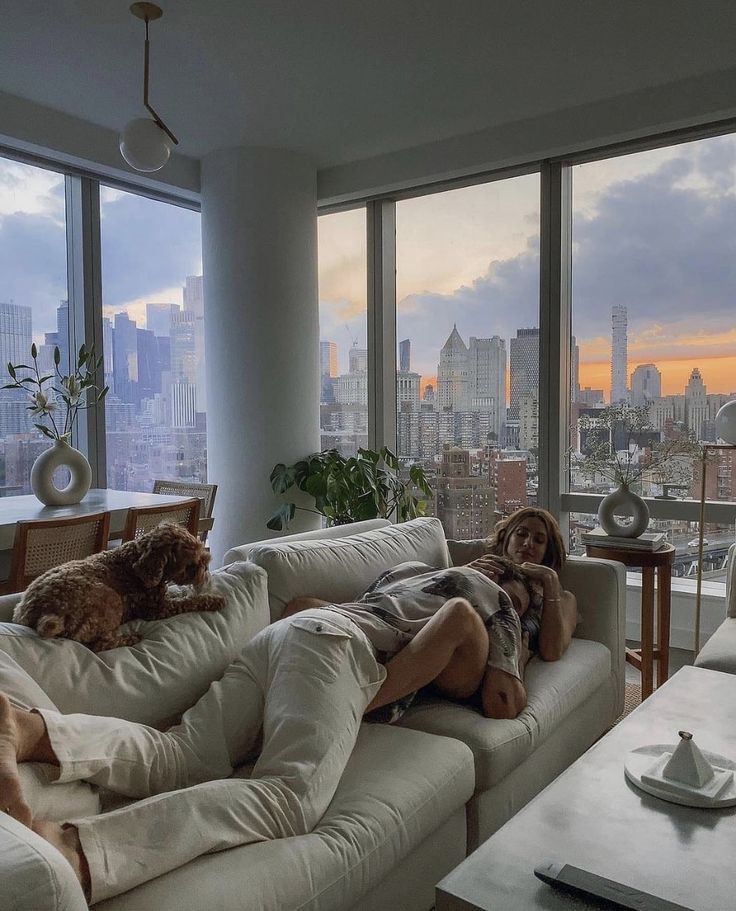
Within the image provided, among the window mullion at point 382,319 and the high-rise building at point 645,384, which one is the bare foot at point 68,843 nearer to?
the high-rise building at point 645,384

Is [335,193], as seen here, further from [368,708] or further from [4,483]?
[368,708]

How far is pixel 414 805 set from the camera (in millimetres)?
1600

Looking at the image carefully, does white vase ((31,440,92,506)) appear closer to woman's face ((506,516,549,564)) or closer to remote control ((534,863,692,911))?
woman's face ((506,516,549,564))

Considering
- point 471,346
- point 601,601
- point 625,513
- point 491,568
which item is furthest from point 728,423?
point 471,346

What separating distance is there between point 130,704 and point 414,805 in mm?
664

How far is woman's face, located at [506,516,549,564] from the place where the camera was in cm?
263

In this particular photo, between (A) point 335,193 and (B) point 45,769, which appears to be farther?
(A) point 335,193

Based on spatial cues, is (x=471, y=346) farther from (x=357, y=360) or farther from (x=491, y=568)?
(x=491, y=568)

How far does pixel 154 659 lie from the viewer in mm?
1778

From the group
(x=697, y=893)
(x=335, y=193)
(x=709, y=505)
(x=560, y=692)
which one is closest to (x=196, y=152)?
(x=335, y=193)

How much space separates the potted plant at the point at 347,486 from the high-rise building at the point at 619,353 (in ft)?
4.08

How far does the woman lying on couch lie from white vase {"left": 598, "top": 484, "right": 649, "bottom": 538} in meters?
1.45

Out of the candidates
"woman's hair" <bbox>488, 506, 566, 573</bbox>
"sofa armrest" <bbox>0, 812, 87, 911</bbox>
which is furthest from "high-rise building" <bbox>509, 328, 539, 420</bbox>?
"sofa armrest" <bbox>0, 812, 87, 911</bbox>

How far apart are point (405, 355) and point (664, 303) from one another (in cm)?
166
